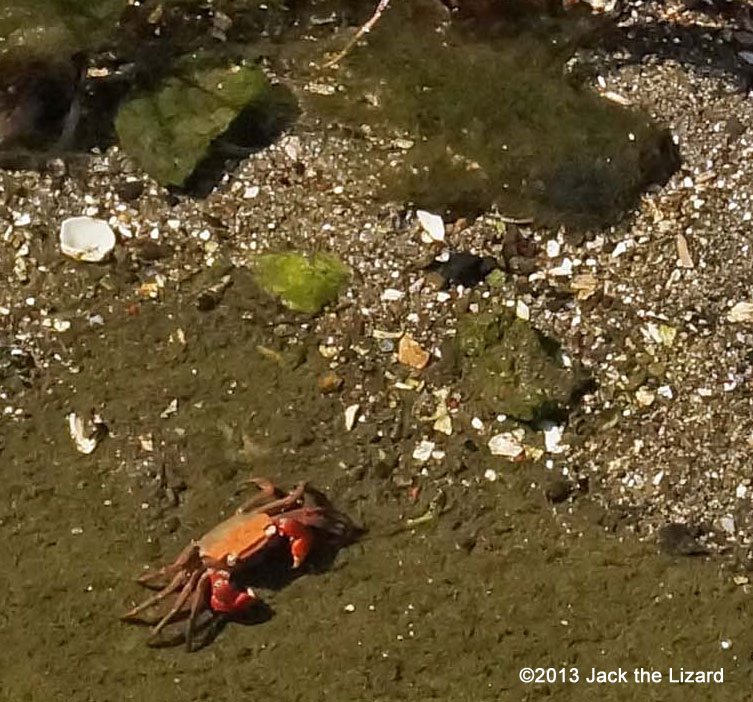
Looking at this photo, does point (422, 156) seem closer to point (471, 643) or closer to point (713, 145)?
point (713, 145)

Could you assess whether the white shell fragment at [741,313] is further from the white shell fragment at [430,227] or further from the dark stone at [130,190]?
the dark stone at [130,190]

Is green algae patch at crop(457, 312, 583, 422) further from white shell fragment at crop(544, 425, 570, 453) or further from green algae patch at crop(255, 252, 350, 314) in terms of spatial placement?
green algae patch at crop(255, 252, 350, 314)

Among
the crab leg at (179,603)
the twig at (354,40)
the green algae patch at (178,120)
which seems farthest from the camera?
the twig at (354,40)

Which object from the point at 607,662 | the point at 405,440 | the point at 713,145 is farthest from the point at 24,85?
the point at 607,662

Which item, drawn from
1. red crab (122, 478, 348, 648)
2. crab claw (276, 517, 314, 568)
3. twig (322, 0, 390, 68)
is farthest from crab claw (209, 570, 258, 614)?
twig (322, 0, 390, 68)

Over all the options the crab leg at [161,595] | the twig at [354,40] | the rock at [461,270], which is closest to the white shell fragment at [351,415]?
the rock at [461,270]

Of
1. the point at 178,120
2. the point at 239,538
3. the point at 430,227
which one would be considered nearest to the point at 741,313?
the point at 430,227
